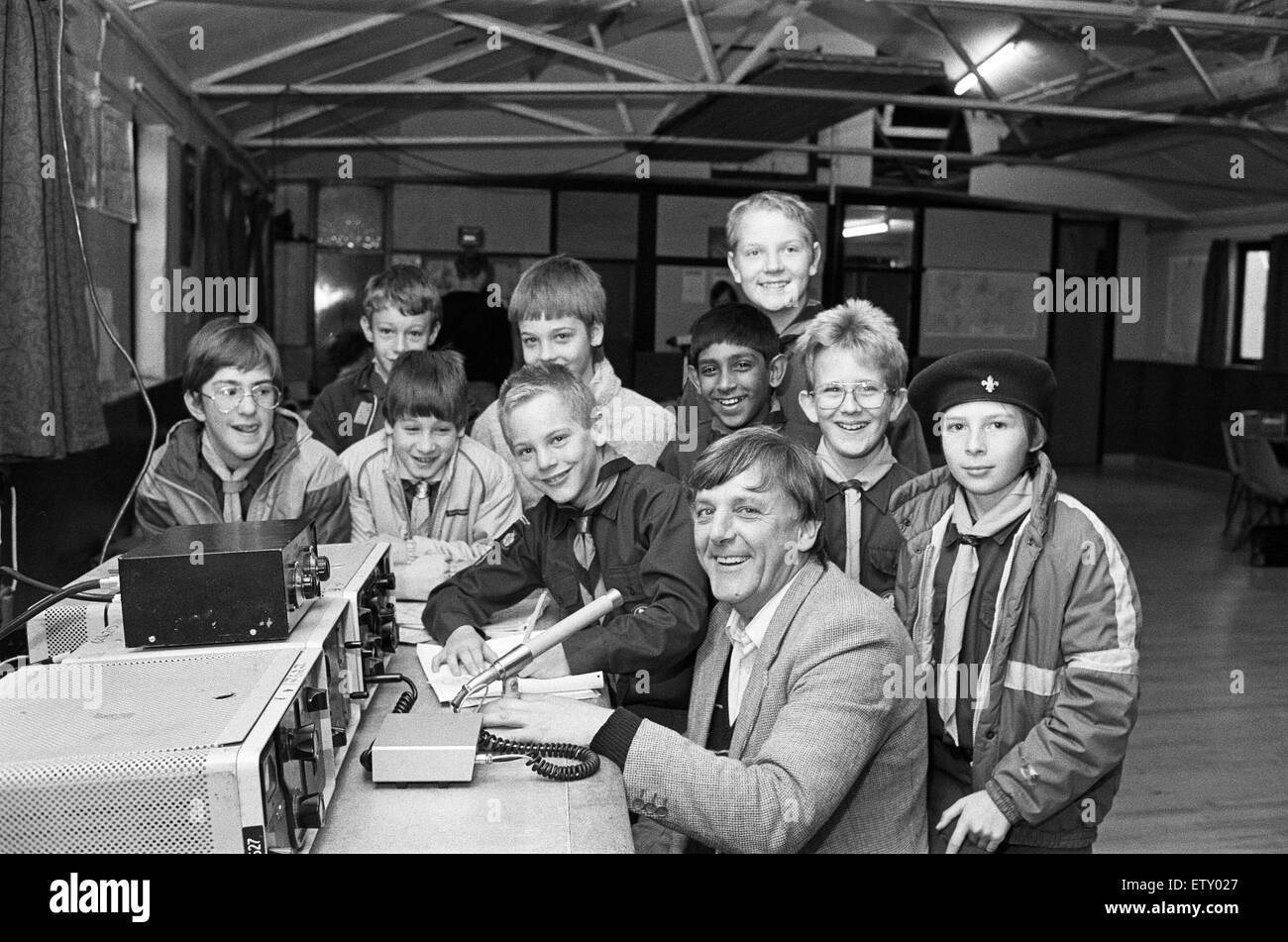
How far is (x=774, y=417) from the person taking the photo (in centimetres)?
292

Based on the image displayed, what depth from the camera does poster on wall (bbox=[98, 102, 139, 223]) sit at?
16.4 ft

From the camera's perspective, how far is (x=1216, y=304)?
495 inches

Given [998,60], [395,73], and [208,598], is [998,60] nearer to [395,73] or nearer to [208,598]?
[395,73]

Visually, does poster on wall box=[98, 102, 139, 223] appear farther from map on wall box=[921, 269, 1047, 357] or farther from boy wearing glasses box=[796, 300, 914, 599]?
map on wall box=[921, 269, 1047, 357]

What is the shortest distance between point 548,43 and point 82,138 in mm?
3017

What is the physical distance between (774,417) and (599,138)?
7.42 metres

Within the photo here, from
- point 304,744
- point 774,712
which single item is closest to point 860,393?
point 774,712

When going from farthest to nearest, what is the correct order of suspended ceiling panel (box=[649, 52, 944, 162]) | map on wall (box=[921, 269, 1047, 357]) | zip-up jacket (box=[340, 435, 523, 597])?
map on wall (box=[921, 269, 1047, 357]) < suspended ceiling panel (box=[649, 52, 944, 162]) < zip-up jacket (box=[340, 435, 523, 597])

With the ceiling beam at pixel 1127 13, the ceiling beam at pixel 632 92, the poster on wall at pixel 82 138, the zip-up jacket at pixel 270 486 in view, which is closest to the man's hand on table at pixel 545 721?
the zip-up jacket at pixel 270 486

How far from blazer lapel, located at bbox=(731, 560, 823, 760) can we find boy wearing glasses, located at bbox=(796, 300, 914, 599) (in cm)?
66

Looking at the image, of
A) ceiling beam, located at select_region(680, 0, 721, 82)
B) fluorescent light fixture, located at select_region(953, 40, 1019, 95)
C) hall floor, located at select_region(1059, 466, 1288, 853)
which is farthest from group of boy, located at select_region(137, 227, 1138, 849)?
fluorescent light fixture, located at select_region(953, 40, 1019, 95)

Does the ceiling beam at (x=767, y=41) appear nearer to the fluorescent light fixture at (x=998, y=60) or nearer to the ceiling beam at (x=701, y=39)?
the ceiling beam at (x=701, y=39)
